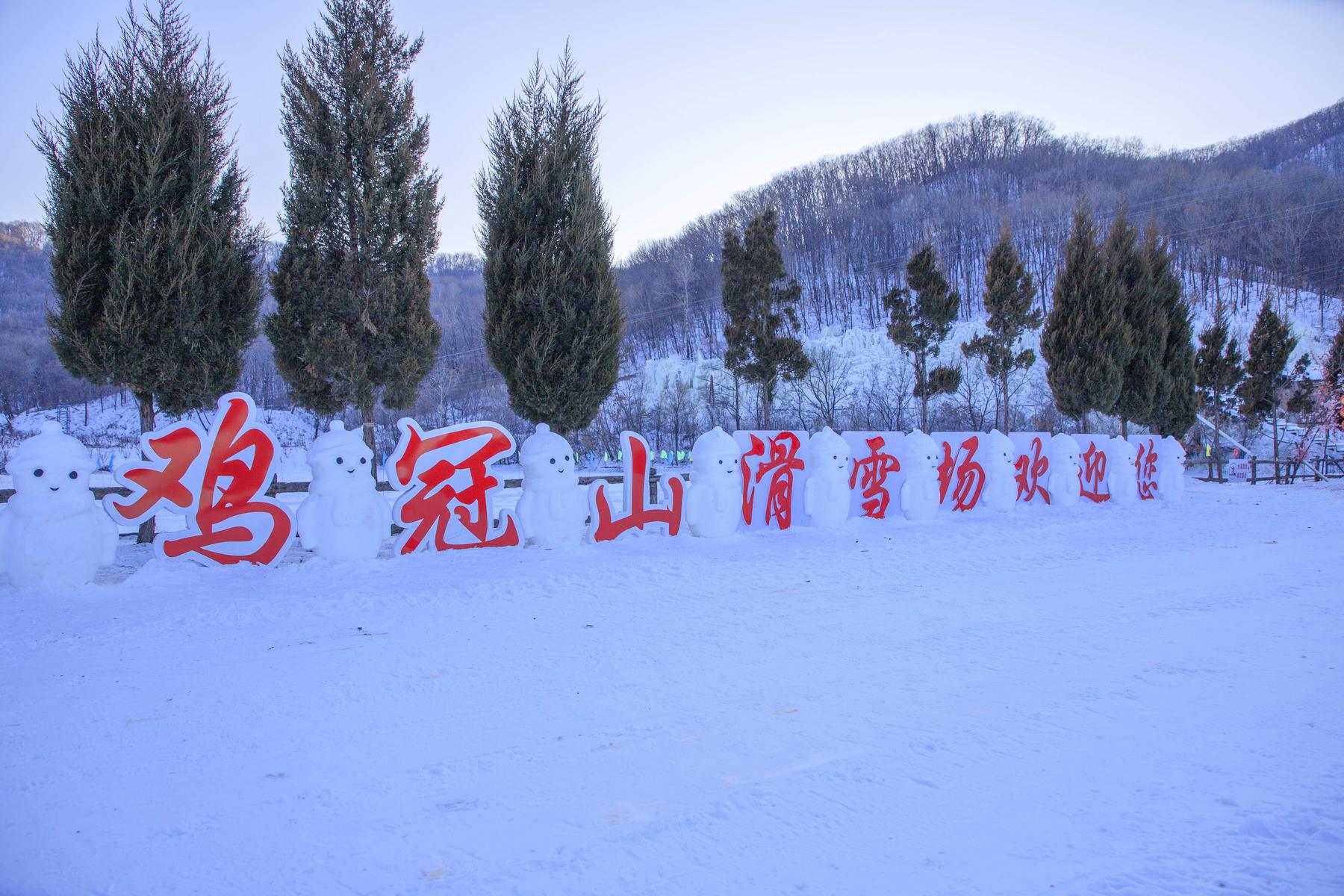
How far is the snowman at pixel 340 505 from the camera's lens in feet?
26.6

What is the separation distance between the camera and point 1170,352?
21953 mm

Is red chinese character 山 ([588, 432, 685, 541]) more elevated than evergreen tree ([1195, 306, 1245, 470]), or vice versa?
evergreen tree ([1195, 306, 1245, 470])

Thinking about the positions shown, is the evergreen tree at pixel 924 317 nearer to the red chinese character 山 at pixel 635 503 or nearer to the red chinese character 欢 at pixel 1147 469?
the red chinese character 欢 at pixel 1147 469

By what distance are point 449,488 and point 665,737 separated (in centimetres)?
565

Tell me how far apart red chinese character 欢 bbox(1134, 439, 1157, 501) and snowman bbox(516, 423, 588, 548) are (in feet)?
40.6

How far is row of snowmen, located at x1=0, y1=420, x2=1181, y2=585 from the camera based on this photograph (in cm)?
695

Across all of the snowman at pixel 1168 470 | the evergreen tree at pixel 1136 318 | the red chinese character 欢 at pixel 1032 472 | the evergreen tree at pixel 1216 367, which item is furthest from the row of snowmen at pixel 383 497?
the evergreen tree at pixel 1216 367

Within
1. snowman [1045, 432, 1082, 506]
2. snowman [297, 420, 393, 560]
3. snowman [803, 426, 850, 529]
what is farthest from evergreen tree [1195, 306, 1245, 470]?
snowman [297, 420, 393, 560]

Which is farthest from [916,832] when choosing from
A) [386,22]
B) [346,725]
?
[386,22]

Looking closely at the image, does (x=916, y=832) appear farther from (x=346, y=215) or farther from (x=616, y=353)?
(x=346, y=215)

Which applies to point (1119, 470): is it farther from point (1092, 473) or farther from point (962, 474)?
point (962, 474)

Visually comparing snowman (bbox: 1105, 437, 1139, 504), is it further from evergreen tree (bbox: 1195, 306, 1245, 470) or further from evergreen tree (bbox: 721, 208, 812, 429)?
evergreen tree (bbox: 1195, 306, 1245, 470)

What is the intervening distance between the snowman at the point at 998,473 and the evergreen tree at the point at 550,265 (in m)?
6.67

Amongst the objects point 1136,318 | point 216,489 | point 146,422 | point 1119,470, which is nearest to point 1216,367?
point 1136,318
